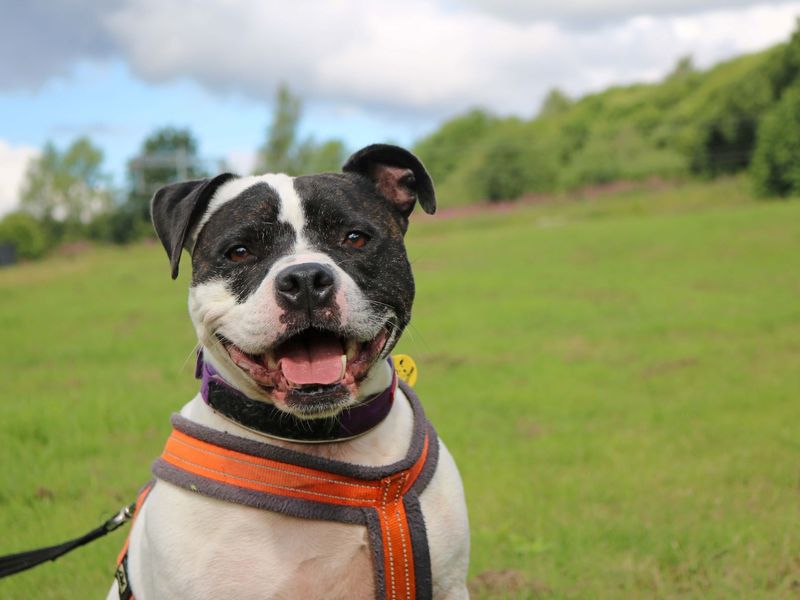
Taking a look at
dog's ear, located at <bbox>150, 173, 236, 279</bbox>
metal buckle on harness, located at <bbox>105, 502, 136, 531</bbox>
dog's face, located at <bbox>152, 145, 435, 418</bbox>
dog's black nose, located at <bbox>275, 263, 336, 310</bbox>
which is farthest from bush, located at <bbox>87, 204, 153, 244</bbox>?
dog's black nose, located at <bbox>275, 263, 336, 310</bbox>

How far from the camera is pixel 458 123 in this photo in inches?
3996

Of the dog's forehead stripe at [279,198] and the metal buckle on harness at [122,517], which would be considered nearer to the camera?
the dog's forehead stripe at [279,198]

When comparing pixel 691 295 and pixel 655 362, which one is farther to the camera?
pixel 691 295

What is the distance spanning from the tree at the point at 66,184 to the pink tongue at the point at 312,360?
3408 inches

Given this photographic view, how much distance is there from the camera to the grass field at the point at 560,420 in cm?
457

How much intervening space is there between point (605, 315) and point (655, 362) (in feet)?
10.9

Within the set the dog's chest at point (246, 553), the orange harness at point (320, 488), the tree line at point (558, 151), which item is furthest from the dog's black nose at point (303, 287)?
the tree line at point (558, 151)

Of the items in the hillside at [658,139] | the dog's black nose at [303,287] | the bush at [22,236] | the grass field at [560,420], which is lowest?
the bush at [22,236]

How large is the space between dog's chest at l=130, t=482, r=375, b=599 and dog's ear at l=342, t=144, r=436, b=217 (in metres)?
1.39

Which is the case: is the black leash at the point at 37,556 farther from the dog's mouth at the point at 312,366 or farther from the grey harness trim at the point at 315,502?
the dog's mouth at the point at 312,366

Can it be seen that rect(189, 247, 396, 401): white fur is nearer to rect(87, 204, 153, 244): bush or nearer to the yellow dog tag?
the yellow dog tag

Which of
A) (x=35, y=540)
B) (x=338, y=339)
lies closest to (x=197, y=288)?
(x=338, y=339)

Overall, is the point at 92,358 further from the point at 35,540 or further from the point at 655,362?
the point at 655,362

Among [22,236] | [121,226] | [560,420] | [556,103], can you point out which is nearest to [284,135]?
[121,226]
